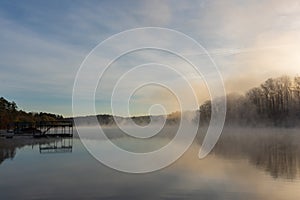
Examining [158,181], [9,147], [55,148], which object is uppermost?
[9,147]

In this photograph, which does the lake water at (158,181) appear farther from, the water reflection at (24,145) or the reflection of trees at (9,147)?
the water reflection at (24,145)

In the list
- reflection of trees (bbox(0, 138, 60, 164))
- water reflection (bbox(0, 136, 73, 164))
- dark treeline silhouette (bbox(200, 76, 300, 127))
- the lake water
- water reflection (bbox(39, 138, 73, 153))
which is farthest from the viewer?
dark treeline silhouette (bbox(200, 76, 300, 127))

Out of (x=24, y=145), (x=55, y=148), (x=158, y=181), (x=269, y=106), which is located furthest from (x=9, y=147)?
(x=269, y=106)

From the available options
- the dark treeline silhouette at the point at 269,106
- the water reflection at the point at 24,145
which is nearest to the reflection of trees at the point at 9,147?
the water reflection at the point at 24,145

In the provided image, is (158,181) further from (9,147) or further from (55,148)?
(9,147)

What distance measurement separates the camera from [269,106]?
312ft

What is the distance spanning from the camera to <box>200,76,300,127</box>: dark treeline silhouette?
91.6 metres

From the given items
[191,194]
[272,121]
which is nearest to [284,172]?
[191,194]

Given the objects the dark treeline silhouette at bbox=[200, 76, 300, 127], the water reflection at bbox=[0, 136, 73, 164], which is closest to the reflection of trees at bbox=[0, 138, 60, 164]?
the water reflection at bbox=[0, 136, 73, 164]

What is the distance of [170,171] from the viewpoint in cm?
2148

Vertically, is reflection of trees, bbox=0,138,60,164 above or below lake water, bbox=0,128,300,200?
above

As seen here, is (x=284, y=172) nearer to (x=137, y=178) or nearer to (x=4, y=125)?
(x=137, y=178)

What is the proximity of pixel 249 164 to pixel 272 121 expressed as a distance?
239 feet

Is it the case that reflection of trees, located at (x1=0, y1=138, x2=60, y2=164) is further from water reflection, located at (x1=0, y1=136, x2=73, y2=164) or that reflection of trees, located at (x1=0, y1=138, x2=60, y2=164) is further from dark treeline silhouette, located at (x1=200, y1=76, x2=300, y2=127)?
dark treeline silhouette, located at (x1=200, y1=76, x2=300, y2=127)
